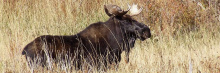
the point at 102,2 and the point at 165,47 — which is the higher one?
the point at 102,2

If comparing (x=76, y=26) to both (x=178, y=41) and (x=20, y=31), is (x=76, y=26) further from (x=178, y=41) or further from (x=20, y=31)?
(x=178, y=41)

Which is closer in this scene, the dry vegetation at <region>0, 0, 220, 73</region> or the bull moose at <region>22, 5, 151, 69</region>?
the bull moose at <region>22, 5, 151, 69</region>

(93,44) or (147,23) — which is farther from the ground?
(147,23)

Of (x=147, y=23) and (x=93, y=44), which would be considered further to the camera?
(x=147, y=23)

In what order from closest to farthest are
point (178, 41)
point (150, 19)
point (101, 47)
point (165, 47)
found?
point (101, 47)
point (165, 47)
point (178, 41)
point (150, 19)

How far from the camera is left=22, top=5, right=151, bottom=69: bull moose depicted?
22.1 ft

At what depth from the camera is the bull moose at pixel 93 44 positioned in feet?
22.1

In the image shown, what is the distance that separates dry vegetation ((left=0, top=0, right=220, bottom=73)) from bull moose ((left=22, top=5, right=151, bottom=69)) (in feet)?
1.20

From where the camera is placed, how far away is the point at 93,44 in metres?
7.38

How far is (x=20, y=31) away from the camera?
35.6ft

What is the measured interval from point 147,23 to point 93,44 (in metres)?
3.59

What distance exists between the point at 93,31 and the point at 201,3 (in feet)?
14.5

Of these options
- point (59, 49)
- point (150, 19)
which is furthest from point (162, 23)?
point (59, 49)

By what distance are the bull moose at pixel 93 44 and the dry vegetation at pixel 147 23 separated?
37 centimetres
